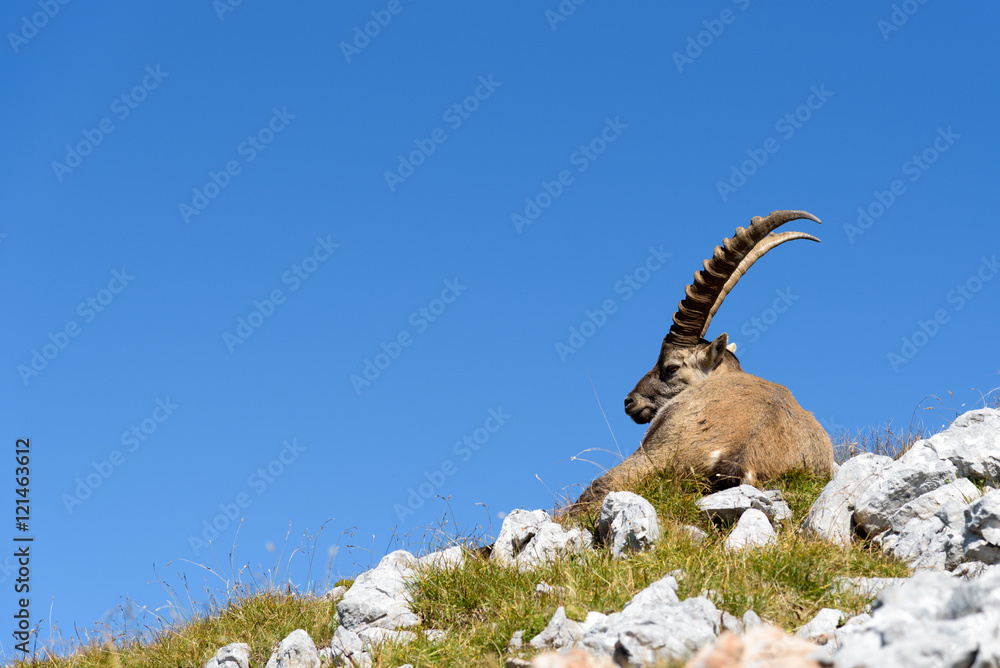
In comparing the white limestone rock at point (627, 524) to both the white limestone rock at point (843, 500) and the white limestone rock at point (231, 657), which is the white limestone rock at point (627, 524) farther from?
the white limestone rock at point (231, 657)

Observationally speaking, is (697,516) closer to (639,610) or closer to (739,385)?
(739,385)

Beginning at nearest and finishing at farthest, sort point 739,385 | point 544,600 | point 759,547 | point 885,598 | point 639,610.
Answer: point 885,598 < point 639,610 < point 544,600 < point 759,547 < point 739,385

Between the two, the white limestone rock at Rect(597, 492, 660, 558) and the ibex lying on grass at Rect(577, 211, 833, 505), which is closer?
the white limestone rock at Rect(597, 492, 660, 558)

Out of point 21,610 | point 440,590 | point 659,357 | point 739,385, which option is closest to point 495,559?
point 440,590

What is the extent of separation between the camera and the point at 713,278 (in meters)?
11.6

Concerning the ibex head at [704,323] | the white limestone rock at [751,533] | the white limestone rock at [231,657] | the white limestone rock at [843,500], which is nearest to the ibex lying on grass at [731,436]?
the ibex head at [704,323]

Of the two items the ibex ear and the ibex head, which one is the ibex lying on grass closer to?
the ibex ear

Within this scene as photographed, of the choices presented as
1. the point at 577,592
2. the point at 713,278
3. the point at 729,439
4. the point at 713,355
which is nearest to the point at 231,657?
the point at 577,592

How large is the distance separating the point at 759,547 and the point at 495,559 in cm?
225

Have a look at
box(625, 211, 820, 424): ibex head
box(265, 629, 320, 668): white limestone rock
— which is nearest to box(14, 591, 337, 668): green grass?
box(265, 629, 320, 668): white limestone rock

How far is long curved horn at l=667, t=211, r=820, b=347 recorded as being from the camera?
11391mm

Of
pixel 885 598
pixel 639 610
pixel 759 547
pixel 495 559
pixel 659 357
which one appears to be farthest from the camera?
pixel 659 357

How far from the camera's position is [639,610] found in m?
5.04

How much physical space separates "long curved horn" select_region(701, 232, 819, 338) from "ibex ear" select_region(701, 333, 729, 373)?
31 centimetres
